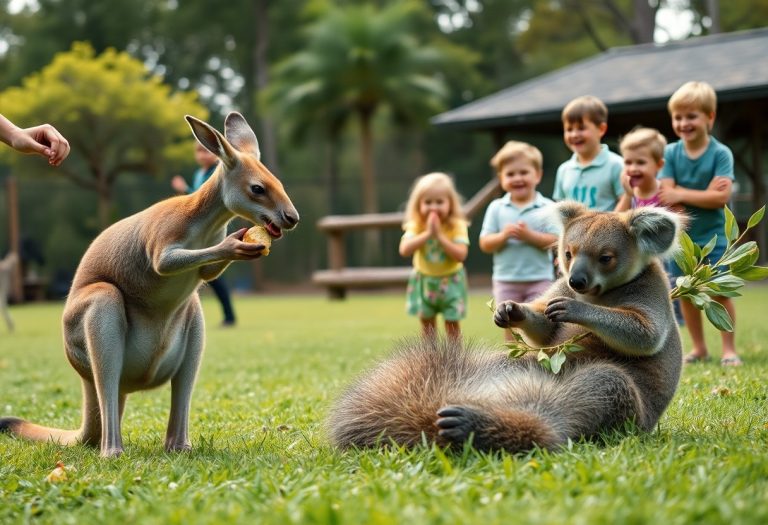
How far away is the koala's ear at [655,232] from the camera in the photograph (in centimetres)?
400

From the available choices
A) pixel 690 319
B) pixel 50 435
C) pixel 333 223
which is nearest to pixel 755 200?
pixel 333 223

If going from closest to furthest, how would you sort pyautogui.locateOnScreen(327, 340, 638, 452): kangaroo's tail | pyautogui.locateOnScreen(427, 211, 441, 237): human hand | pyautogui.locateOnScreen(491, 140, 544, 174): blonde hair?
1. pyautogui.locateOnScreen(327, 340, 638, 452): kangaroo's tail
2. pyautogui.locateOnScreen(491, 140, 544, 174): blonde hair
3. pyautogui.locateOnScreen(427, 211, 441, 237): human hand

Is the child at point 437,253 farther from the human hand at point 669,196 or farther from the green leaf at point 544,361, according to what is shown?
the green leaf at point 544,361

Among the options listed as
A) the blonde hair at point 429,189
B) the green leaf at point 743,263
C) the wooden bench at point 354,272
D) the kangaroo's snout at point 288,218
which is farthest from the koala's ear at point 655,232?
the wooden bench at point 354,272

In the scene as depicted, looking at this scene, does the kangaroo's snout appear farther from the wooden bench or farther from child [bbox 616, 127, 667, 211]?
the wooden bench

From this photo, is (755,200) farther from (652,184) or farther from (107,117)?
(107,117)

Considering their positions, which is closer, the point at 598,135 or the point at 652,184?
the point at 652,184

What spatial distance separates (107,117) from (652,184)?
29.2m

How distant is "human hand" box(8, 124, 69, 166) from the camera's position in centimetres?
418

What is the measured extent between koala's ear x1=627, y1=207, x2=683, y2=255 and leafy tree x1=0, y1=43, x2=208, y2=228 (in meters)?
30.2

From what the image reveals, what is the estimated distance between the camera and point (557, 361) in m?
3.85

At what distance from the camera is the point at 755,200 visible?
2017cm

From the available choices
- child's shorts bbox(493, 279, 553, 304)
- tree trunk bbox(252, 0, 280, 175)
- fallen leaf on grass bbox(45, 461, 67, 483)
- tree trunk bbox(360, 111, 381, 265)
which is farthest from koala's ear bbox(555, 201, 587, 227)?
tree trunk bbox(252, 0, 280, 175)

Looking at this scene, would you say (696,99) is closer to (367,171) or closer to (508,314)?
(508,314)
